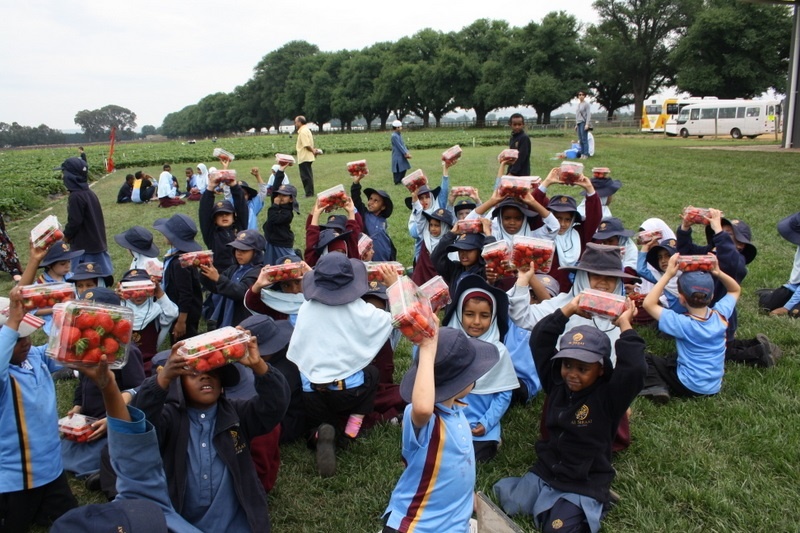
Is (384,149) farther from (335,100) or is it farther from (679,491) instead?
(335,100)

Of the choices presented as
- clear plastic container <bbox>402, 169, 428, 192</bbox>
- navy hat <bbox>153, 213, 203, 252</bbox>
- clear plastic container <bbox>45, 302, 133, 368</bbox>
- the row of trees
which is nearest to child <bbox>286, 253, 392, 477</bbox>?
clear plastic container <bbox>45, 302, 133, 368</bbox>

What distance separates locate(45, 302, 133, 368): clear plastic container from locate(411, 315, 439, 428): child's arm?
131cm

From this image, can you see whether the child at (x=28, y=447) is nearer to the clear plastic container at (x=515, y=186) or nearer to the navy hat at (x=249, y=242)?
the navy hat at (x=249, y=242)

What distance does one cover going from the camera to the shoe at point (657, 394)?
4.81 metres

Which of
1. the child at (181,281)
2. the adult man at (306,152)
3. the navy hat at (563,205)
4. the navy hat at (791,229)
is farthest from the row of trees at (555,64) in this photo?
the child at (181,281)

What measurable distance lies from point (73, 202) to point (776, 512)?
807 centimetres

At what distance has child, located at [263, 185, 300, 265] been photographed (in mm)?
7617

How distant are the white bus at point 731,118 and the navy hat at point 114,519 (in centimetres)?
3778

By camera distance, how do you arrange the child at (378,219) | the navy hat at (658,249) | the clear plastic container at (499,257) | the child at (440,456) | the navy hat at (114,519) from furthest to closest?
the child at (378,219)
the navy hat at (658,249)
the clear plastic container at (499,257)
the child at (440,456)
the navy hat at (114,519)

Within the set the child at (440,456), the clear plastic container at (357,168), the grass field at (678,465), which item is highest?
the clear plastic container at (357,168)

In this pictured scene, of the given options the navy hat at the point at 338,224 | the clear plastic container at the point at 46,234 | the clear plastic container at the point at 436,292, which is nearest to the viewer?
the clear plastic container at the point at 436,292

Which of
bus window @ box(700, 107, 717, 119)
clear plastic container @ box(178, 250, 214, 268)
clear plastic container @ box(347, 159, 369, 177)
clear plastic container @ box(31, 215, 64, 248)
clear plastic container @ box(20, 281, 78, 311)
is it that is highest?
bus window @ box(700, 107, 717, 119)

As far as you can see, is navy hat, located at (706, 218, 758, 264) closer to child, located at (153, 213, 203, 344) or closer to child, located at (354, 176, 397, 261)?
child, located at (354, 176, 397, 261)

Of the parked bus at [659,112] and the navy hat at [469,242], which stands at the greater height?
the parked bus at [659,112]
